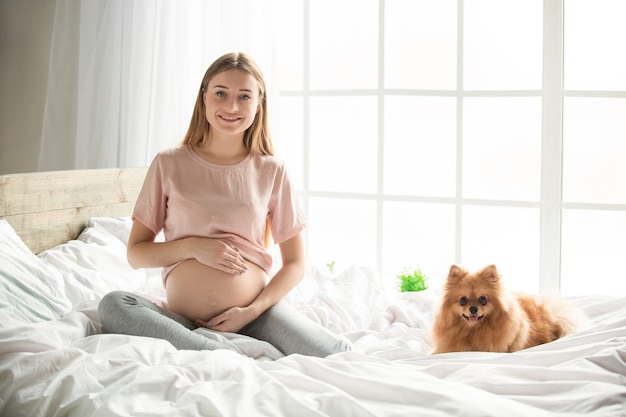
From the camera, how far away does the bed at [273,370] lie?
1222 millimetres

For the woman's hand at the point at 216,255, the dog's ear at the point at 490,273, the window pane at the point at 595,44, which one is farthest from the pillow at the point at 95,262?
the window pane at the point at 595,44

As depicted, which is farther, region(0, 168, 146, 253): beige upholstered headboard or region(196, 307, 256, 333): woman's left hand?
region(0, 168, 146, 253): beige upholstered headboard

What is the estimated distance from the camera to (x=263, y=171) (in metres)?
1.92

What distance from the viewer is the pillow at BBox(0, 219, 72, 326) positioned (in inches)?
65.6

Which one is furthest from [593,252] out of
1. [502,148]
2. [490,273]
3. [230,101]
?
[230,101]

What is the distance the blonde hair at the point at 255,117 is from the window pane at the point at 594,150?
146 centimetres

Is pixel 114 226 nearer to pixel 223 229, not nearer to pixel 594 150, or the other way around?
pixel 223 229

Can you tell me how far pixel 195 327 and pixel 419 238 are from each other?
5.41 ft

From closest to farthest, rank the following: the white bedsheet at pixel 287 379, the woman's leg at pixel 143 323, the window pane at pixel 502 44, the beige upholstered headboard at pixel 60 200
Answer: the white bedsheet at pixel 287 379 → the woman's leg at pixel 143 323 → the beige upholstered headboard at pixel 60 200 → the window pane at pixel 502 44

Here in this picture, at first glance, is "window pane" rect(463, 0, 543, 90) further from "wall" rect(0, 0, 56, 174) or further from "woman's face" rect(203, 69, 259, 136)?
"wall" rect(0, 0, 56, 174)

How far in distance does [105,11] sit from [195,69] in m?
0.48

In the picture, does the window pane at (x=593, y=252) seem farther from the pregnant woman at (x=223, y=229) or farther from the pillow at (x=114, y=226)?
the pillow at (x=114, y=226)

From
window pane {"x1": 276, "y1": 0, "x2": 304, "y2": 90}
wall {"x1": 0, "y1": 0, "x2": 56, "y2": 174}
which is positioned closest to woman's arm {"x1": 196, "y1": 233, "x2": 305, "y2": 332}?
window pane {"x1": 276, "y1": 0, "x2": 304, "y2": 90}

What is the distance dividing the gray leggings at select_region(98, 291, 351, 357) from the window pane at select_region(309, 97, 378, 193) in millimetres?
1513
